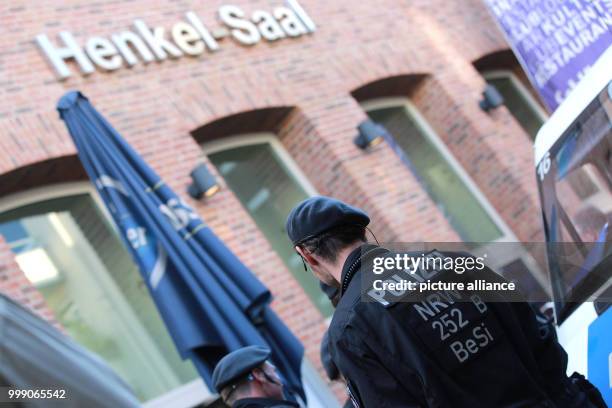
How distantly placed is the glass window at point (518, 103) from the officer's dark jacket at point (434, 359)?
31.2 ft

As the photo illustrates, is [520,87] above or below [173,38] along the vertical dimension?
below

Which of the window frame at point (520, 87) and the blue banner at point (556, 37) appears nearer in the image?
the blue banner at point (556, 37)

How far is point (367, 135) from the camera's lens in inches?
367

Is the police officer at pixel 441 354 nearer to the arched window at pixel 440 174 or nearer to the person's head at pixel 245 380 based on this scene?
the person's head at pixel 245 380

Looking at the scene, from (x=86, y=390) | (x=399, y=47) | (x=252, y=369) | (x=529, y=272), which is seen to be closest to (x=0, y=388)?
(x=86, y=390)

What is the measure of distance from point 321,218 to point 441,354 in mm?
647

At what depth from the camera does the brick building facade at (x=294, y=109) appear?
789 centimetres

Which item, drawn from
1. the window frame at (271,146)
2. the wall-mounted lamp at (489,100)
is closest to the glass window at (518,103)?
the wall-mounted lamp at (489,100)

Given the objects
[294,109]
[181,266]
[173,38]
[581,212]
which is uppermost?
[173,38]

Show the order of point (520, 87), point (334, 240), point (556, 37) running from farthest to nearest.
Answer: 1. point (520, 87)
2. point (556, 37)
3. point (334, 240)

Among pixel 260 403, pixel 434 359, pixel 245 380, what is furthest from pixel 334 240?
pixel 245 380

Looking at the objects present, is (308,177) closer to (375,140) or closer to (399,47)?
(375,140)

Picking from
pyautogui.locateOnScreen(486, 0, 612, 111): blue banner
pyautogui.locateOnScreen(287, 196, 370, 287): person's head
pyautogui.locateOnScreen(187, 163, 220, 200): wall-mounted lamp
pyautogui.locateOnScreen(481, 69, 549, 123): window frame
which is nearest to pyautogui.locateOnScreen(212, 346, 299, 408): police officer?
pyautogui.locateOnScreen(287, 196, 370, 287): person's head

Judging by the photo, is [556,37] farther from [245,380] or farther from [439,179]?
[245,380]
